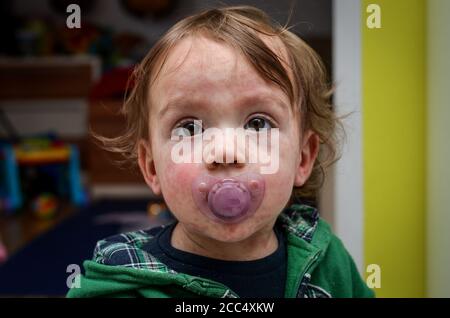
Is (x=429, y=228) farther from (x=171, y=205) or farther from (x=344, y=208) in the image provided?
(x=171, y=205)

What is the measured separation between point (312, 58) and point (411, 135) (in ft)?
0.44

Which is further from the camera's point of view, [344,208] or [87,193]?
[87,193]

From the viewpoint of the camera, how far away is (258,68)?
435 millimetres

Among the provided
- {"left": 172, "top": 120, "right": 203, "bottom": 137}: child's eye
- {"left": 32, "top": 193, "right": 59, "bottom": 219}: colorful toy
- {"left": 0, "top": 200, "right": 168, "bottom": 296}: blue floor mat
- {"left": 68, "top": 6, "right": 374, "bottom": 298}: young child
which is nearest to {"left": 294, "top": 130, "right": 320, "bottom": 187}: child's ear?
{"left": 68, "top": 6, "right": 374, "bottom": 298}: young child

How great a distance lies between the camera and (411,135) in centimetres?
54

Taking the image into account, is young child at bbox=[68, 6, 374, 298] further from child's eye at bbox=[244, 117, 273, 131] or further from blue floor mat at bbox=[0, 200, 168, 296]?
blue floor mat at bbox=[0, 200, 168, 296]

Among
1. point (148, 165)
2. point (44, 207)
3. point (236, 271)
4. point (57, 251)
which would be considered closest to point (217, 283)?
point (236, 271)

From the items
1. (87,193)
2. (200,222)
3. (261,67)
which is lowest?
(87,193)

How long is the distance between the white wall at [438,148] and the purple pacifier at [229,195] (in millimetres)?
210

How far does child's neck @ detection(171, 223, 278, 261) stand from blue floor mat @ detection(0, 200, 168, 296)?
54 cm

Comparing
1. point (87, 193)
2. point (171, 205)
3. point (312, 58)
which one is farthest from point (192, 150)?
point (87, 193)

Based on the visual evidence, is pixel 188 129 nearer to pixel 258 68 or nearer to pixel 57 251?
pixel 258 68

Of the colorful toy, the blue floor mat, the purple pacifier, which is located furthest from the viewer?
the colorful toy

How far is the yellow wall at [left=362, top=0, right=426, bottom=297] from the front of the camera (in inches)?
20.5
